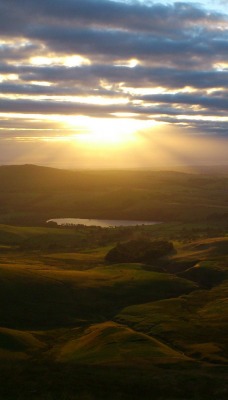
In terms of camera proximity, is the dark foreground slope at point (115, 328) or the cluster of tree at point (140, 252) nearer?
the dark foreground slope at point (115, 328)

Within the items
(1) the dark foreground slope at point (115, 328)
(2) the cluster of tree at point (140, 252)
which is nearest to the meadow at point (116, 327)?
(1) the dark foreground slope at point (115, 328)

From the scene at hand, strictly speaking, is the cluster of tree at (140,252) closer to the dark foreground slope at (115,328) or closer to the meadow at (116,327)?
the meadow at (116,327)

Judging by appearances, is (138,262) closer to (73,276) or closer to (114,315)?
(73,276)

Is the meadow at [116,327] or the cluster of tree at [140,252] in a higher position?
the cluster of tree at [140,252]

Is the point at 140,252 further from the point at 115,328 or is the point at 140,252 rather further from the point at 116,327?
the point at 115,328

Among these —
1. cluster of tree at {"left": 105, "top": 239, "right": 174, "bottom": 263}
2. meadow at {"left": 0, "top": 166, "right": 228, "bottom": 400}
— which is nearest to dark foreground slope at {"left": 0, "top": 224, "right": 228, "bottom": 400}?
meadow at {"left": 0, "top": 166, "right": 228, "bottom": 400}

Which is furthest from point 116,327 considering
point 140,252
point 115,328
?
point 140,252
